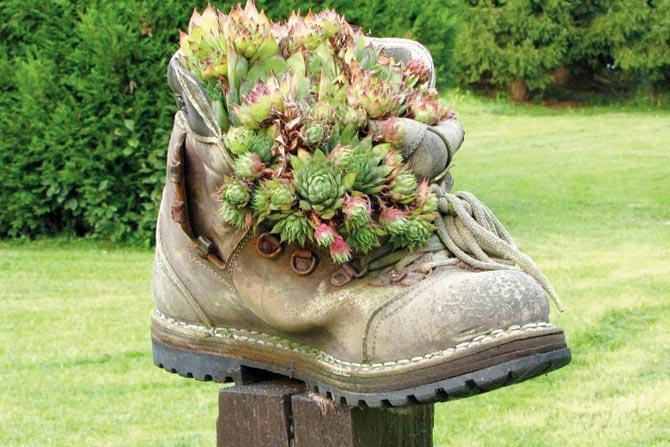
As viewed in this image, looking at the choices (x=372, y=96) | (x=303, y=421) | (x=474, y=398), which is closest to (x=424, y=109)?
(x=372, y=96)

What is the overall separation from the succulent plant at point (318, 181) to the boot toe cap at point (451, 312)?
230mm

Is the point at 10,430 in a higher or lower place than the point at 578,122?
higher

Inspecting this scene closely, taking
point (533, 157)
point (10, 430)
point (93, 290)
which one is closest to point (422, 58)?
point (10, 430)

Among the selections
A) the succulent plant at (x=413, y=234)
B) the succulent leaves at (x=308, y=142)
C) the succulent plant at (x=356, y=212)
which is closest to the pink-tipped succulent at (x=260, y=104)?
the succulent leaves at (x=308, y=142)

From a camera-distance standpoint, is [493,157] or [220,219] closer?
[220,219]

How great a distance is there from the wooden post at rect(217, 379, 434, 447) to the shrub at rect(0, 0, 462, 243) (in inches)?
226

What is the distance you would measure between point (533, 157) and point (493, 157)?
0.51 metres

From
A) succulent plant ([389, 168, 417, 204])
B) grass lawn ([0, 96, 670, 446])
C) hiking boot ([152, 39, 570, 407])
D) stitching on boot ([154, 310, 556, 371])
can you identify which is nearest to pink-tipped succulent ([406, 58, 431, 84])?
hiking boot ([152, 39, 570, 407])

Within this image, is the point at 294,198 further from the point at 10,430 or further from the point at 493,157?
the point at 493,157

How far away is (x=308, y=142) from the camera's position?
2115mm

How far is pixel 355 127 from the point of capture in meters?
2.16

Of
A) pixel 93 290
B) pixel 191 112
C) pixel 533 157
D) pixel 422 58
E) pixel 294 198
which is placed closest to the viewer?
pixel 294 198

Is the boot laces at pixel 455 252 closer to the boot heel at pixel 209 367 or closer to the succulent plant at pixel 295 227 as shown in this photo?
the succulent plant at pixel 295 227

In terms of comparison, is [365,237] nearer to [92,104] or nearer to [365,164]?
[365,164]
